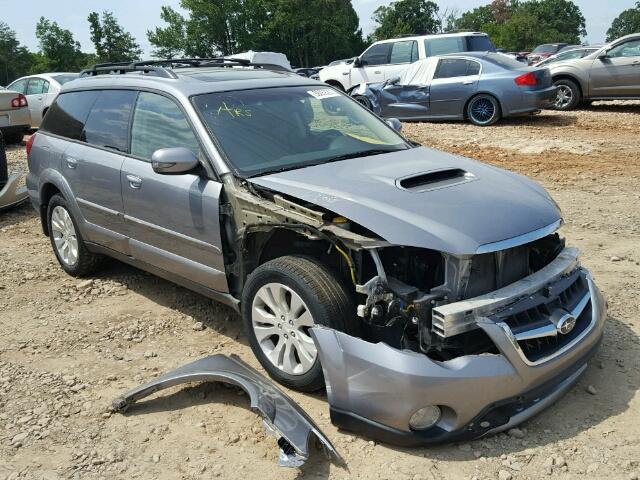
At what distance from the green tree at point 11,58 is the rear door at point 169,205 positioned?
56337mm

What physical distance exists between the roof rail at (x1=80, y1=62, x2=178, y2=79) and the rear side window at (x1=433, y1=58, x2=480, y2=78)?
8580 mm

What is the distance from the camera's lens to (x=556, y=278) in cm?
330

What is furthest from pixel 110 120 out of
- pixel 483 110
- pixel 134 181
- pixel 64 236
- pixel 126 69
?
pixel 483 110

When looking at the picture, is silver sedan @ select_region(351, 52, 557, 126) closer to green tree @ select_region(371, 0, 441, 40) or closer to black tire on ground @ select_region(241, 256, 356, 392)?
black tire on ground @ select_region(241, 256, 356, 392)

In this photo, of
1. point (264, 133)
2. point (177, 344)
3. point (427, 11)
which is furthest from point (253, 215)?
point (427, 11)

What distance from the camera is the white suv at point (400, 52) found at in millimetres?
14477

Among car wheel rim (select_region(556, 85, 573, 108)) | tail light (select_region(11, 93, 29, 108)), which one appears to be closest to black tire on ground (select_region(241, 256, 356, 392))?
tail light (select_region(11, 93, 29, 108))

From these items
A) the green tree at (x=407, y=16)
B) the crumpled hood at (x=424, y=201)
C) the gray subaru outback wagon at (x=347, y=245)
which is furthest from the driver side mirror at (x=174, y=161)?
the green tree at (x=407, y=16)

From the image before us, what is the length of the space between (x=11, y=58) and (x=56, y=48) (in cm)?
622

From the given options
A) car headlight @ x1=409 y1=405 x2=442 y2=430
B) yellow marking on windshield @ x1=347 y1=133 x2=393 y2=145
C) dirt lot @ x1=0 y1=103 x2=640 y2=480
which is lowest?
dirt lot @ x1=0 y1=103 x2=640 y2=480

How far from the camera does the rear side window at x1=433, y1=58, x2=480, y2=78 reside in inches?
493

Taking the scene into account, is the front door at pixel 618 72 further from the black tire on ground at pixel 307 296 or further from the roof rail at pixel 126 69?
the black tire on ground at pixel 307 296

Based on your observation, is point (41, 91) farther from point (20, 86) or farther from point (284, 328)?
point (284, 328)

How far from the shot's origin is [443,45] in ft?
47.6
